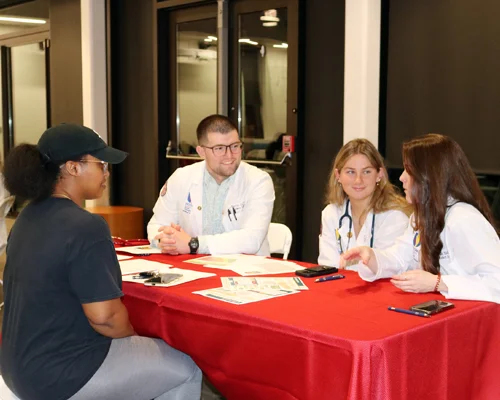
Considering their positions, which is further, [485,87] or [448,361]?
[485,87]

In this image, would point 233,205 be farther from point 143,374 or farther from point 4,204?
point 4,204

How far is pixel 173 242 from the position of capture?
3.05 meters

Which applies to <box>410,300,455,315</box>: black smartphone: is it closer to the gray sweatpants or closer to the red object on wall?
the gray sweatpants

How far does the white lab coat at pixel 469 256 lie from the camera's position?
7.04ft

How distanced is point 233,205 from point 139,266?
808 mm

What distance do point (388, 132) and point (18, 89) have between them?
5935 millimetres

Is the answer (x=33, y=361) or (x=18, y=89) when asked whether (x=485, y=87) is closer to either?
(x=33, y=361)

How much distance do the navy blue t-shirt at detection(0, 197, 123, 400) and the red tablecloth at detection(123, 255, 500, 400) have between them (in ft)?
1.14

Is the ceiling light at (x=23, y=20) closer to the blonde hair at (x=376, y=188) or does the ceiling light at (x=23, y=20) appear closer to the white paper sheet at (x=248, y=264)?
the blonde hair at (x=376, y=188)

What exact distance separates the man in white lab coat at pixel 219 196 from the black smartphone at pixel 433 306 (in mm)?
1296

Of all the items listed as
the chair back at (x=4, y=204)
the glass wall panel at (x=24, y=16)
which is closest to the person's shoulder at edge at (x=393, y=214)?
the chair back at (x=4, y=204)

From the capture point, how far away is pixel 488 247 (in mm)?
2199

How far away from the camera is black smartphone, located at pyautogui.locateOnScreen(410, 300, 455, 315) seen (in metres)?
1.97

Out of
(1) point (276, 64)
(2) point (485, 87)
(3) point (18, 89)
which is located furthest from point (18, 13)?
(2) point (485, 87)
